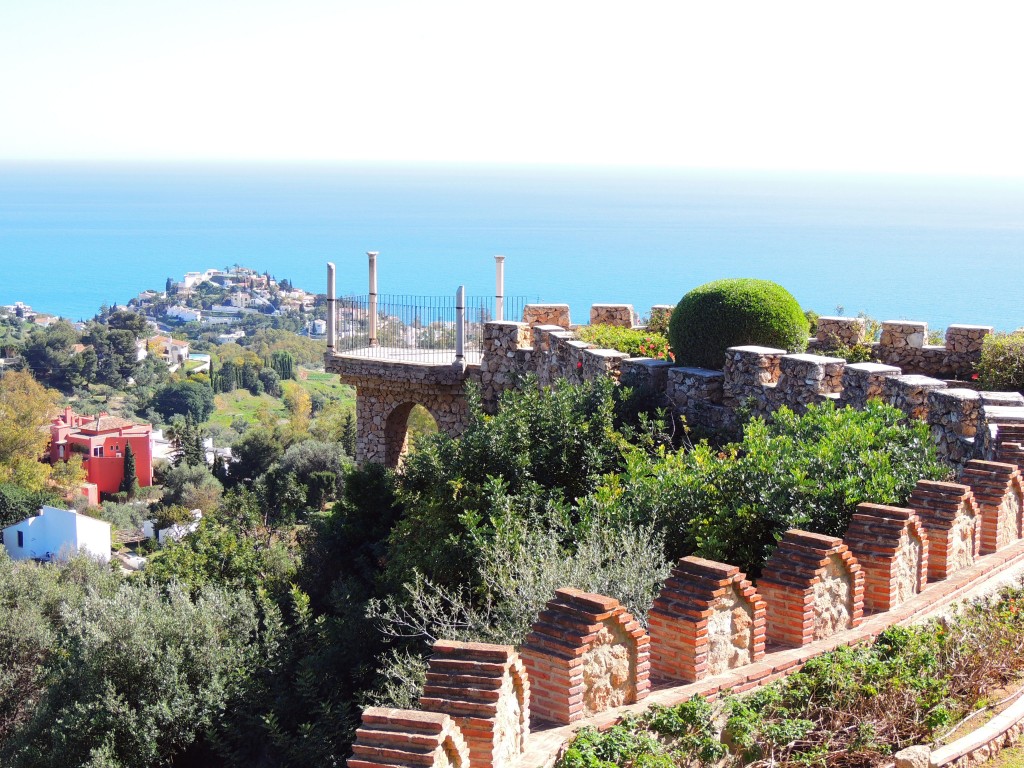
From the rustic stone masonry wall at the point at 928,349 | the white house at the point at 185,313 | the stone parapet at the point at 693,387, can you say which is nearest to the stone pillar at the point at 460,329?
the stone parapet at the point at 693,387

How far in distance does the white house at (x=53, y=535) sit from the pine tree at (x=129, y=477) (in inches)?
560

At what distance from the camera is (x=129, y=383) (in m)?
89.6

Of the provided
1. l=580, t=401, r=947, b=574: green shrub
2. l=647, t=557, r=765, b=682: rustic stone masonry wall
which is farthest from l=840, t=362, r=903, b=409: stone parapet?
l=647, t=557, r=765, b=682: rustic stone masonry wall

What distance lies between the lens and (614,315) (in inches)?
691

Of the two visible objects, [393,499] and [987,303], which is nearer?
[393,499]

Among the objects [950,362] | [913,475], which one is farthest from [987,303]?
[913,475]

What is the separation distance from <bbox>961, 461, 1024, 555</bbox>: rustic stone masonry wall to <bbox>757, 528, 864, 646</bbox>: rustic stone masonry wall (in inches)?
72.7

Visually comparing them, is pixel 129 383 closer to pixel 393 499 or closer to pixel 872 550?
pixel 393 499

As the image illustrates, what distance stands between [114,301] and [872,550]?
17316 cm

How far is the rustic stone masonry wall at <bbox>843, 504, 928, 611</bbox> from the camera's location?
667 centimetres

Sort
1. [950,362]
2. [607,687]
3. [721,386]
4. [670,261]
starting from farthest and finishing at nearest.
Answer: [670,261]
[950,362]
[721,386]
[607,687]

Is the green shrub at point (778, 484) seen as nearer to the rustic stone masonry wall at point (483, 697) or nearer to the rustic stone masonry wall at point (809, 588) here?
the rustic stone masonry wall at point (809, 588)

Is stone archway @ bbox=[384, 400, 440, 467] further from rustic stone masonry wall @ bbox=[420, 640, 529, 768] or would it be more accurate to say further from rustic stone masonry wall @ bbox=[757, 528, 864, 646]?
rustic stone masonry wall @ bbox=[420, 640, 529, 768]

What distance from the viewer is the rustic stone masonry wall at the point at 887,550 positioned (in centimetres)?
667
